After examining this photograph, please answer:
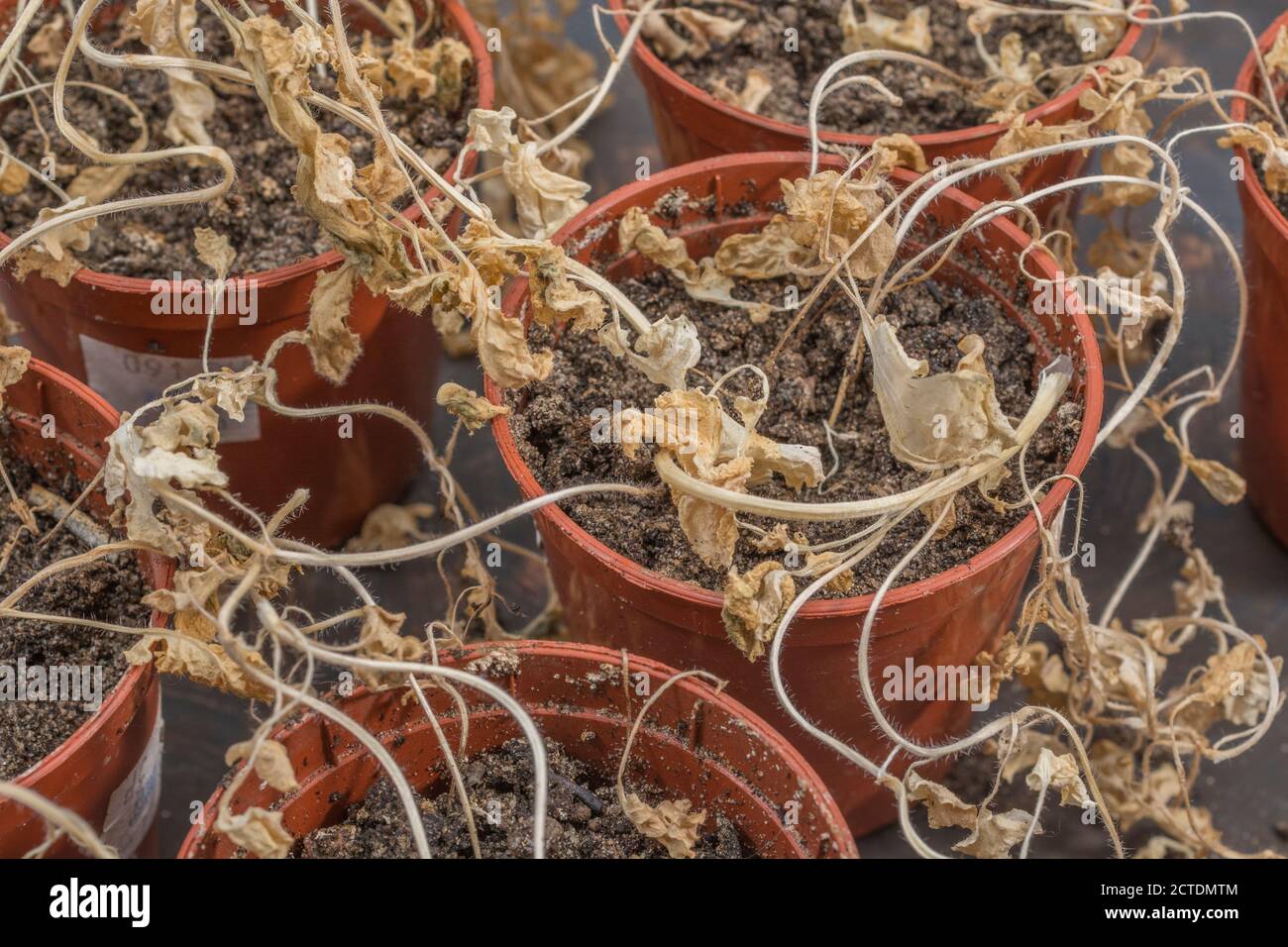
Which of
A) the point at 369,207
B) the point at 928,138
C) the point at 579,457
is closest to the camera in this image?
the point at 369,207

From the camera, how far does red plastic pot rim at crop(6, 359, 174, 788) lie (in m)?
1.06

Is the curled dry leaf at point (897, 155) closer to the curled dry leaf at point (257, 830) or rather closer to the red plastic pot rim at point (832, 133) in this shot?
the red plastic pot rim at point (832, 133)

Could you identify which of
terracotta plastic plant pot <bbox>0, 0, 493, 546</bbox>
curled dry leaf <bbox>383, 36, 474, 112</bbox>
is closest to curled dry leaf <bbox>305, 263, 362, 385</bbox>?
terracotta plastic plant pot <bbox>0, 0, 493, 546</bbox>

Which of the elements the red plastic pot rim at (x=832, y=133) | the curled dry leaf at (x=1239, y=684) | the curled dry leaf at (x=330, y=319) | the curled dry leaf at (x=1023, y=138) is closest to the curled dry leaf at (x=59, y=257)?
the curled dry leaf at (x=330, y=319)

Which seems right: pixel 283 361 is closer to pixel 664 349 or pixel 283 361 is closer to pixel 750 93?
pixel 664 349

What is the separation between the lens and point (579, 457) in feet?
4.11

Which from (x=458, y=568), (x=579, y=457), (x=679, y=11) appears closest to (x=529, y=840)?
(x=579, y=457)

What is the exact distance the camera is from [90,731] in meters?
1.08

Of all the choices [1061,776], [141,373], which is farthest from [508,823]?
[141,373]

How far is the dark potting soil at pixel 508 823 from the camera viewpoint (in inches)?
42.9

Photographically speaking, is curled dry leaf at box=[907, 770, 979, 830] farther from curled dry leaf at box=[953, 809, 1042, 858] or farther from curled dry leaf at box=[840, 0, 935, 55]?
curled dry leaf at box=[840, 0, 935, 55]

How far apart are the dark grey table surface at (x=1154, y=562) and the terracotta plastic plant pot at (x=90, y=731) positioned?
0.24 metres

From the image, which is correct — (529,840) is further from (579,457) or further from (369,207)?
(369,207)
